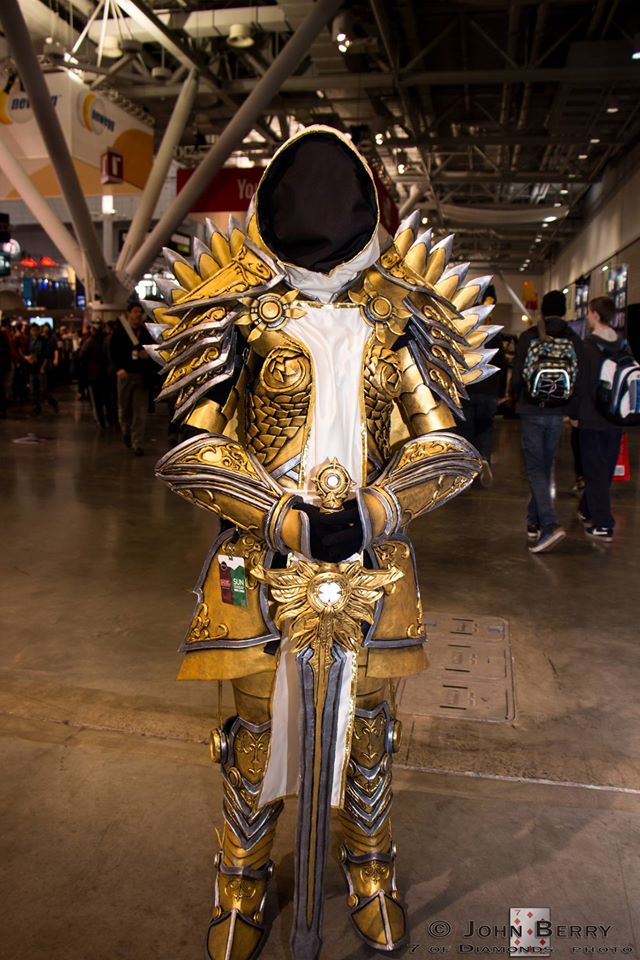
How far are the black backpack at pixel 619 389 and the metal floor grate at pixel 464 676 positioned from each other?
2.20 m

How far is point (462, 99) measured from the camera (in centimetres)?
1636

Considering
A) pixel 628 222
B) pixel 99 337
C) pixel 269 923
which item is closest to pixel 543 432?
pixel 269 923

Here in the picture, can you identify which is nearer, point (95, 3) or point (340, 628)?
point (340, 628)

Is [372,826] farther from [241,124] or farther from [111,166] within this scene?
[111,166]

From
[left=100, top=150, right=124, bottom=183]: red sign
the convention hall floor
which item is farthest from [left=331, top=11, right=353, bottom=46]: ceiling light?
the convention hall floor

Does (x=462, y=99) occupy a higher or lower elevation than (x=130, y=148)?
higher

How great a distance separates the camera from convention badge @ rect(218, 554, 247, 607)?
6.39 feet

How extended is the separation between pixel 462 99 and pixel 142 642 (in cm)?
1524

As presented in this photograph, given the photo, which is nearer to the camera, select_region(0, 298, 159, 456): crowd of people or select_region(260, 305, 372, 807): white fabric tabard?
select_region(260, 305, 372, 807): white fabric tabard

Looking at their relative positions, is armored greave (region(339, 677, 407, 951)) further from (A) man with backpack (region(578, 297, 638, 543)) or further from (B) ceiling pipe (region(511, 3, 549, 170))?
(B) ceiling pipe (region(511, 3, 549, 170))

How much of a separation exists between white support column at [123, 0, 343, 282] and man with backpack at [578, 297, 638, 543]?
19.3 feet

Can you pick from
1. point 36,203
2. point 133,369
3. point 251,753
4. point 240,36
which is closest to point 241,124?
point 240,36

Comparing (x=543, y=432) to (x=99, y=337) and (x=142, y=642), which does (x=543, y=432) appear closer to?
(x=142, y=642)

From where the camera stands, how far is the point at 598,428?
612cm
